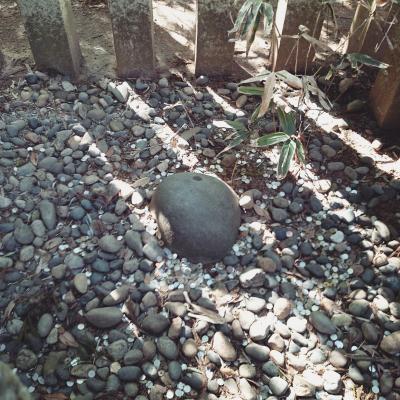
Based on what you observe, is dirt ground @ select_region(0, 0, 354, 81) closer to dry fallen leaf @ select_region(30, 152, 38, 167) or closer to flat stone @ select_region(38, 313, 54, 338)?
dry fallen leaf @ select_region(30, 152, 38, 167)

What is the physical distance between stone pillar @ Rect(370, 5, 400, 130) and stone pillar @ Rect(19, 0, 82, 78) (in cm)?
162

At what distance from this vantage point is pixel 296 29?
91.8 inches

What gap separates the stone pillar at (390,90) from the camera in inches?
84.5

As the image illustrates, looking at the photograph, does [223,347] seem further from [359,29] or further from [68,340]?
[359,29]

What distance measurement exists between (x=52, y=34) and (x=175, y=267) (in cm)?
142

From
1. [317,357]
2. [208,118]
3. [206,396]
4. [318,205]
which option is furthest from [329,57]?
[206,396]

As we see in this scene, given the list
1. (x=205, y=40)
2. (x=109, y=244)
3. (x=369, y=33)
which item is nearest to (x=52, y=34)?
(x=205, y=40)

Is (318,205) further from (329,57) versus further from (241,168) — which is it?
(329,57)

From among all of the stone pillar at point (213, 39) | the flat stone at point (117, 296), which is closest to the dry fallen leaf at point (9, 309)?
the flat stone at point (117, 296)

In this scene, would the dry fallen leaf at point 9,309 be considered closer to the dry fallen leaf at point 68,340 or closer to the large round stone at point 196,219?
the dry fallen leaf at point 68,340

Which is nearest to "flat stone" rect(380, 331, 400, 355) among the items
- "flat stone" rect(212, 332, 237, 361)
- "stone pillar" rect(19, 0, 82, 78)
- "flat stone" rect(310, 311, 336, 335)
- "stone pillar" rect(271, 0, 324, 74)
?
"flat stone" rect(310, 311, 336, 335)

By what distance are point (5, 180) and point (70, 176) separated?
11.3 inches

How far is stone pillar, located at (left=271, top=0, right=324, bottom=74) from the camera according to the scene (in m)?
2.25

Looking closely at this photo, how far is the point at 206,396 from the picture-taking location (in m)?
1.49
